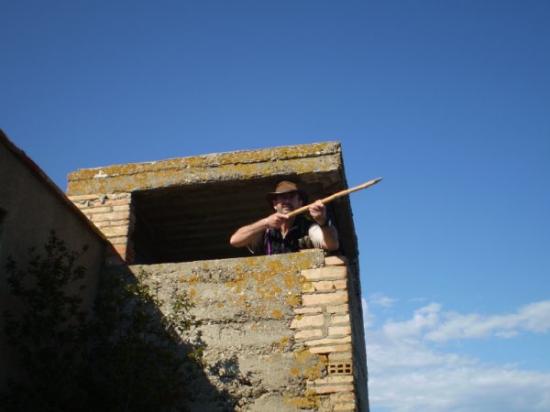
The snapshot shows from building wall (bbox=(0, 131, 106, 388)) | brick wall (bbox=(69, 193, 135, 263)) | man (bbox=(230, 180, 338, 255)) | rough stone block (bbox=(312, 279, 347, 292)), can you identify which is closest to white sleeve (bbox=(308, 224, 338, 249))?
man (bbox=(230, 180, 338, 255))

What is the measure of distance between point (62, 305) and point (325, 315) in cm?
197

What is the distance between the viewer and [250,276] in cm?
502

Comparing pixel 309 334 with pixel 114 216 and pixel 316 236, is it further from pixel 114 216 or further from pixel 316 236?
pixel 114 216

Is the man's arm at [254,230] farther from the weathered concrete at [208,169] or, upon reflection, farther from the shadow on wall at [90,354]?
the shadow on wall at [90,354]

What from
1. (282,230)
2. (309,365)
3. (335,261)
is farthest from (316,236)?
(309,365)

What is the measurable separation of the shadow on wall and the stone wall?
0.12 meters

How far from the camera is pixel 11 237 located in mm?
4148

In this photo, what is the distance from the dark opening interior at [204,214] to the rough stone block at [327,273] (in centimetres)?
96

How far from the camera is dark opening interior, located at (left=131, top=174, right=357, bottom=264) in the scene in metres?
5.73

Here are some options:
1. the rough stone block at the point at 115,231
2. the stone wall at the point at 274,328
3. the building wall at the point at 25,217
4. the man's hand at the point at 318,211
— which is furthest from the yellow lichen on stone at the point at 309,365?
the rough stone block at the point at 115,231

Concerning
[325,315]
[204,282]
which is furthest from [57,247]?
[325,315]

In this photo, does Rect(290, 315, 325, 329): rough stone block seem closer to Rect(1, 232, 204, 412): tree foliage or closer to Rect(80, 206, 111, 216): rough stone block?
Rect(1, 232, 204, 412): tree foliage

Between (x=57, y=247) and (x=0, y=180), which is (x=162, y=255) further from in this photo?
(x=0, y=180)

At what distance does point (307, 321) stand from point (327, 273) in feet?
1.40
